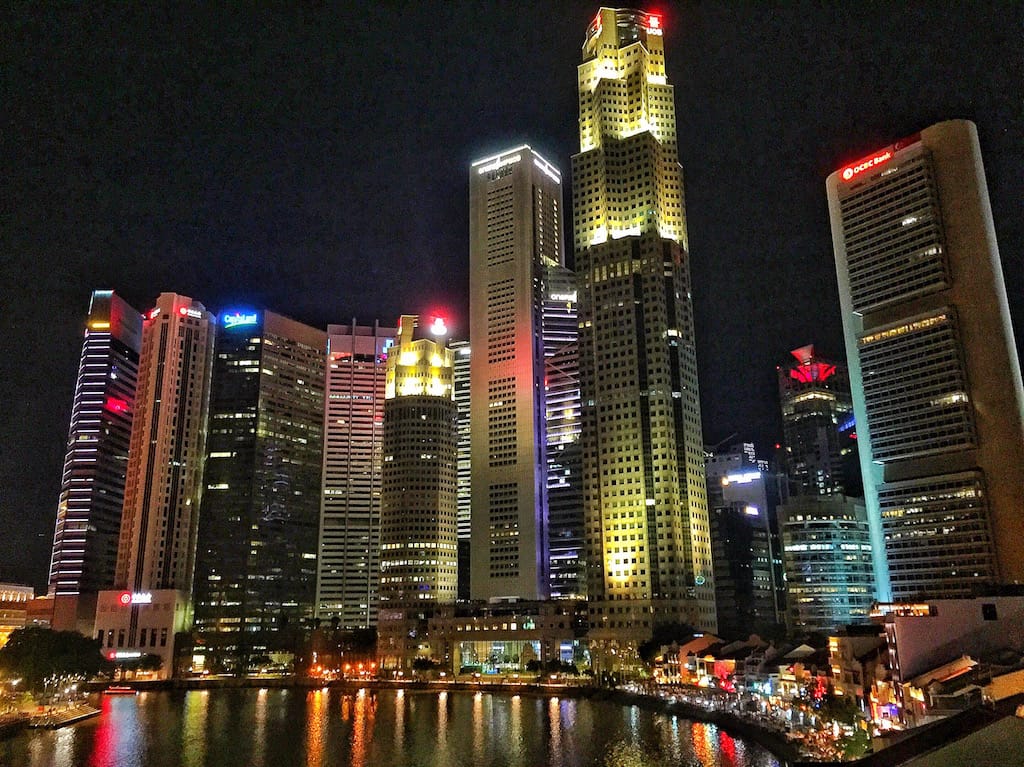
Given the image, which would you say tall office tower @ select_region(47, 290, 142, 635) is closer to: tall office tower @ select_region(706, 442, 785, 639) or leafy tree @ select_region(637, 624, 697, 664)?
leafy tree @ select_region(637, 624, 697, 664)

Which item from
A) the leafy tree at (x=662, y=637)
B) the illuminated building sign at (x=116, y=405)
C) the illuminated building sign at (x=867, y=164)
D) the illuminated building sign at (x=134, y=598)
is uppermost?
the illuminated building sign at (x=867, y=164)

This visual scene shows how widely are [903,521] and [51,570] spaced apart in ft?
600

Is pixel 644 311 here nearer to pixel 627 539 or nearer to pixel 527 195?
pixel 627 539

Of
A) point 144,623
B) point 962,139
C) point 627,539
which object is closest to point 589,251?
point 627,539

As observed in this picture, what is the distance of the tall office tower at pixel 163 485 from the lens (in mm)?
162500

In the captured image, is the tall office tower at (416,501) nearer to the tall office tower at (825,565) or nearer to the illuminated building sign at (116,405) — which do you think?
the illuminated building sign at (116,405)

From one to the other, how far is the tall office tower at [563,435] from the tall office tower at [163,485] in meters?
80.9

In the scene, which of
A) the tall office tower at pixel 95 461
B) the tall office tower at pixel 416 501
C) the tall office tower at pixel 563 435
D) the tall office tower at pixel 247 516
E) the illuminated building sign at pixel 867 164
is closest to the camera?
the illuminated building sign at pixel 867 164

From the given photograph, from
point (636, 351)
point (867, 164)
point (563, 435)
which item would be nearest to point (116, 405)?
point (563, 435)

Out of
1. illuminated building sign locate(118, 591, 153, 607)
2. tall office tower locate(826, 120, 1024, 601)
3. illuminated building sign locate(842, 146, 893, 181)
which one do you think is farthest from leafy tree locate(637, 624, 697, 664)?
illuminated building sign locate(118, 591, 153, 607)

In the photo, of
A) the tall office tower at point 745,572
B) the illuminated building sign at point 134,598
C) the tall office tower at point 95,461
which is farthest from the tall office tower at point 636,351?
the tall office tower at point 95,461

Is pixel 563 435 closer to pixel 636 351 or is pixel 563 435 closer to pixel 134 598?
pixel 636 351

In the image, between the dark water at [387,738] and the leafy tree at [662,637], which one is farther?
the leafy tree at [662,637]

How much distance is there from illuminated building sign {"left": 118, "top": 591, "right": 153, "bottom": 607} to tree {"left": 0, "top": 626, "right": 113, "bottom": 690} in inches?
2638
